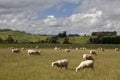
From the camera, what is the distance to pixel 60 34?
19000cm

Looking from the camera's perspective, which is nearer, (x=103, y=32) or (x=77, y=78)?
(x=77, y=78)

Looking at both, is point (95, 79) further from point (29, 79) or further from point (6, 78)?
point (6, 78)

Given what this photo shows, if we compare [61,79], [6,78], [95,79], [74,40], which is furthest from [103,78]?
[74,40]

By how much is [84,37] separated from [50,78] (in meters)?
167

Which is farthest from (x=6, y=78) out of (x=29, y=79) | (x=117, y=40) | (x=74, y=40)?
(x=74, y=40)

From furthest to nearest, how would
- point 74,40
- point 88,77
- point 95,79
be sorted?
point 74,40 → point 88,77 → point 95,79

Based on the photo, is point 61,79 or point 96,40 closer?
point 61,79

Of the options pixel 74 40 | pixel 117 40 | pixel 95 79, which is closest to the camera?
pixel 95 79

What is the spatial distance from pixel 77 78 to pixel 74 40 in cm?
16425

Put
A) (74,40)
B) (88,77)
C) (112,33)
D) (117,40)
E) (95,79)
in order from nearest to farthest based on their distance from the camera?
(95,79)
(88,77)
(117,40)
(74,40)
(112,33)

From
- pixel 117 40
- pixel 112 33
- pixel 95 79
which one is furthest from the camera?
pixel 112 33

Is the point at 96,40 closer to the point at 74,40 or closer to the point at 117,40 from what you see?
the point at 117,40

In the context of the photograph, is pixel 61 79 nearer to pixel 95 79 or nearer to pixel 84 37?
pixel 95 79

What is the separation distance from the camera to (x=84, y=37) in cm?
18650
